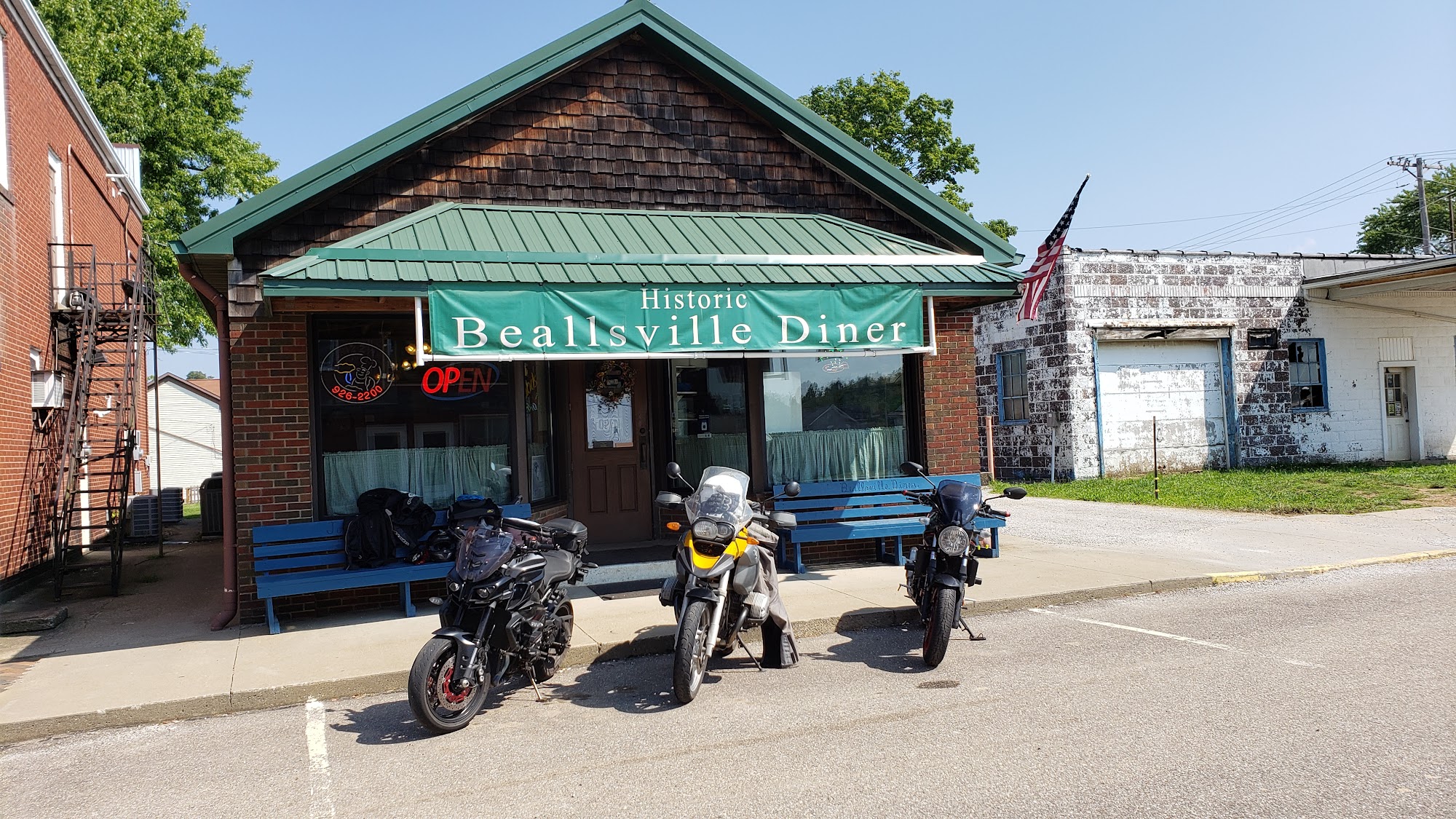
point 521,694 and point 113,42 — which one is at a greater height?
point 113,42

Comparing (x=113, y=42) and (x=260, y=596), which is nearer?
(x=260, y=596)

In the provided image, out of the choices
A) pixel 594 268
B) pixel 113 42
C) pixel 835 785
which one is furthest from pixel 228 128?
pixel 835 785

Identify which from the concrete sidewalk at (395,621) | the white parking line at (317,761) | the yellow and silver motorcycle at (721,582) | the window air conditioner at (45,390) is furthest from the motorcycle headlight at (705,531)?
the window air conditioner at (45,390)

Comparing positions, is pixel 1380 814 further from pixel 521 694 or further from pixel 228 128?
pixel 228 128

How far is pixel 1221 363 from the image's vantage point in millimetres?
20641

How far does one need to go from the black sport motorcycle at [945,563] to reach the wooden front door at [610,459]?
4.86 m

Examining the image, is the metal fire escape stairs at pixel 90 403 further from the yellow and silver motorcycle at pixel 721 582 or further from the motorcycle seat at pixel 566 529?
the yellow and silver motorcycle at pixel 721 582

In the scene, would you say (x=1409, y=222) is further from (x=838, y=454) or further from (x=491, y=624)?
(x=491, y=624)

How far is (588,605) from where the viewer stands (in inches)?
330

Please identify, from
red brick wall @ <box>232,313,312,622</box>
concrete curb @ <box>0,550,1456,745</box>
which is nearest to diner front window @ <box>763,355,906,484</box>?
concrete curb @ <box>0,550,1456,745</box>

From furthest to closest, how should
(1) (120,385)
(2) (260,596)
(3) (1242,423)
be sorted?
(3) (1242,423)
(1) (120,385)
(2) (260,596)

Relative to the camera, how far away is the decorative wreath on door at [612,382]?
11.2 m

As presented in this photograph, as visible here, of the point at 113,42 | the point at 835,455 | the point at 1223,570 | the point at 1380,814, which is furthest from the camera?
the point at 113,42

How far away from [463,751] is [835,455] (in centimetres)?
631
